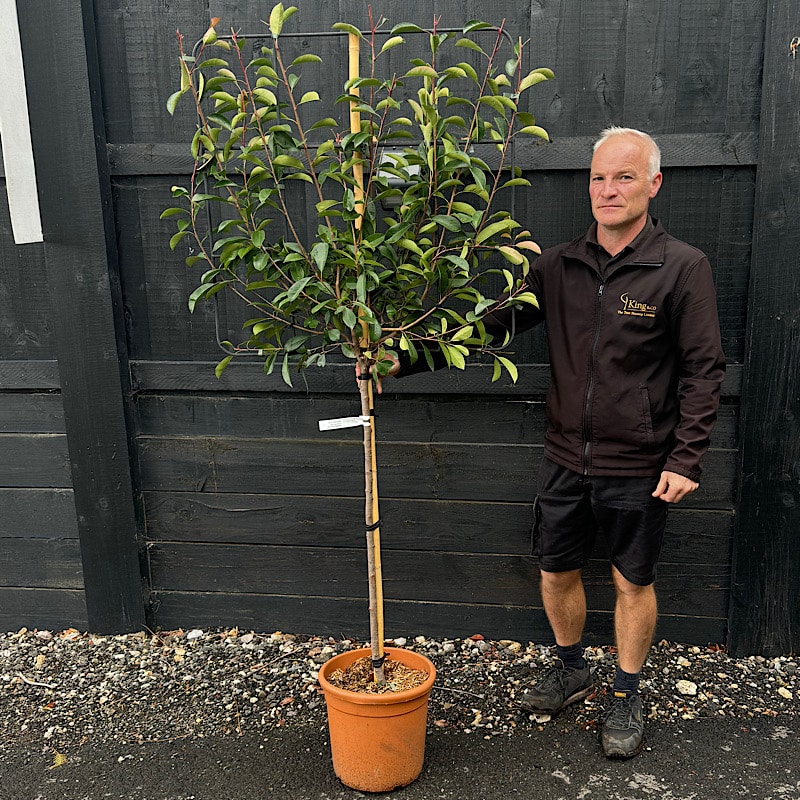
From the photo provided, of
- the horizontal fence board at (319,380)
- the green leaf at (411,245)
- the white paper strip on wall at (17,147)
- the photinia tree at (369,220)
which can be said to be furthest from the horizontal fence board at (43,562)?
the green leaf at (411,245)

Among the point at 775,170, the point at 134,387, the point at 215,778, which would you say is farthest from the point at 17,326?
the point at 775,170

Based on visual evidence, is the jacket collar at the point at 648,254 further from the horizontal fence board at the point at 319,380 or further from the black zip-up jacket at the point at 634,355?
the horizontal fence board at the point at 319,380

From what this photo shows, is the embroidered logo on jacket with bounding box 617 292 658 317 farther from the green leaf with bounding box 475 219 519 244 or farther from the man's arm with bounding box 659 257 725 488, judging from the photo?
the green leaf with bounding box 475 219 519 244

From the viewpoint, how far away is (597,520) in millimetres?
2680

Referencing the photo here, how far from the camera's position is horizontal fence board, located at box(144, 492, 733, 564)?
309 cm

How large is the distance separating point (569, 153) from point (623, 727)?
195 cm

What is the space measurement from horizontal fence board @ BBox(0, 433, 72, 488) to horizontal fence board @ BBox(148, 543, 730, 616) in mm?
503

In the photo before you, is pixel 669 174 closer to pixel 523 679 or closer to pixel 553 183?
pixel 553 183

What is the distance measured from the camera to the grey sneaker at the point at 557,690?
9.20 ft

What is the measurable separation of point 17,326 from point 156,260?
25.5 inches

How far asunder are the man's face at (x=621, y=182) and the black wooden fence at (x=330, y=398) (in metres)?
0.37

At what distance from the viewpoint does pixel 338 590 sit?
3.30 m

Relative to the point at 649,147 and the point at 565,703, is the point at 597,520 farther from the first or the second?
the point at 649,147

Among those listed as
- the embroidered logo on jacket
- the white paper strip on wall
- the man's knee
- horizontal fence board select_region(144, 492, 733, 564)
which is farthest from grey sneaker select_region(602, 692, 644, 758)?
the white paper strip on wall
